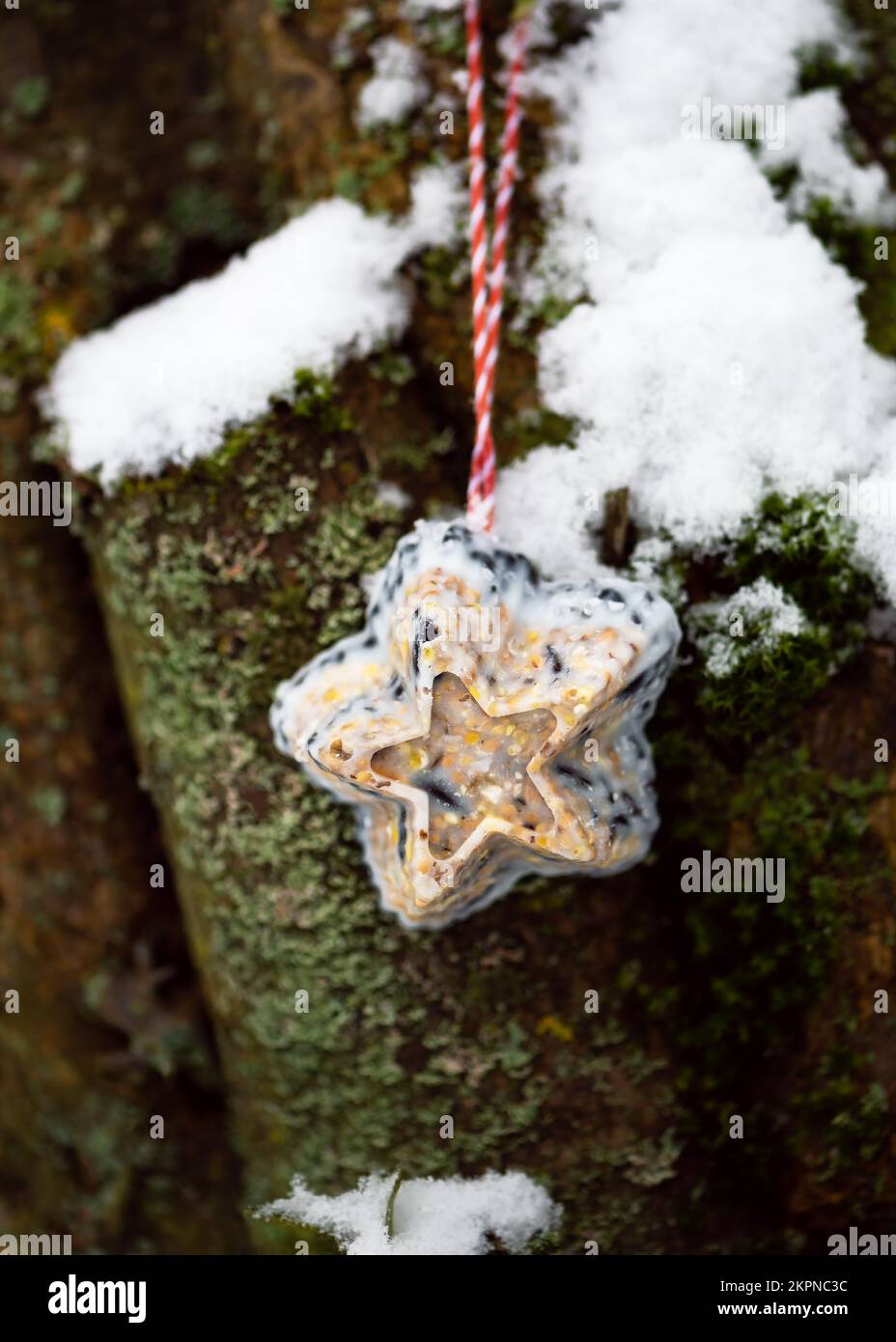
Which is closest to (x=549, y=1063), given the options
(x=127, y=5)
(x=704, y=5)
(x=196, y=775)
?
(x=196, y=775)

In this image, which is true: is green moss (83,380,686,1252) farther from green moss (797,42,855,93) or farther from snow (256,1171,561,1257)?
green moss (797,42,855,93)

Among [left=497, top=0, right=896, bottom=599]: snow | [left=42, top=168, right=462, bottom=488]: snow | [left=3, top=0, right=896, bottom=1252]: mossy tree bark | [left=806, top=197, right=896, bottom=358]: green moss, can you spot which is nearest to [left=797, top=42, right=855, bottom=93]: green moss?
[left=497, top=0, right=896, bottom=599]: snow

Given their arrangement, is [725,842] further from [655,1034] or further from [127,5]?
[127,5]

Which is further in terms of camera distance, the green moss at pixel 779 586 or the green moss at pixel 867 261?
the green moss at pixel 867 261

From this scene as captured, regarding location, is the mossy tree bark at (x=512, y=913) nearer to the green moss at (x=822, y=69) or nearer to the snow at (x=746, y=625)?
the snow at (x=746, y=625)

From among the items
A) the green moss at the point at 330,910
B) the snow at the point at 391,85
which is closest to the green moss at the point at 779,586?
the green moss at the point at 330,910
